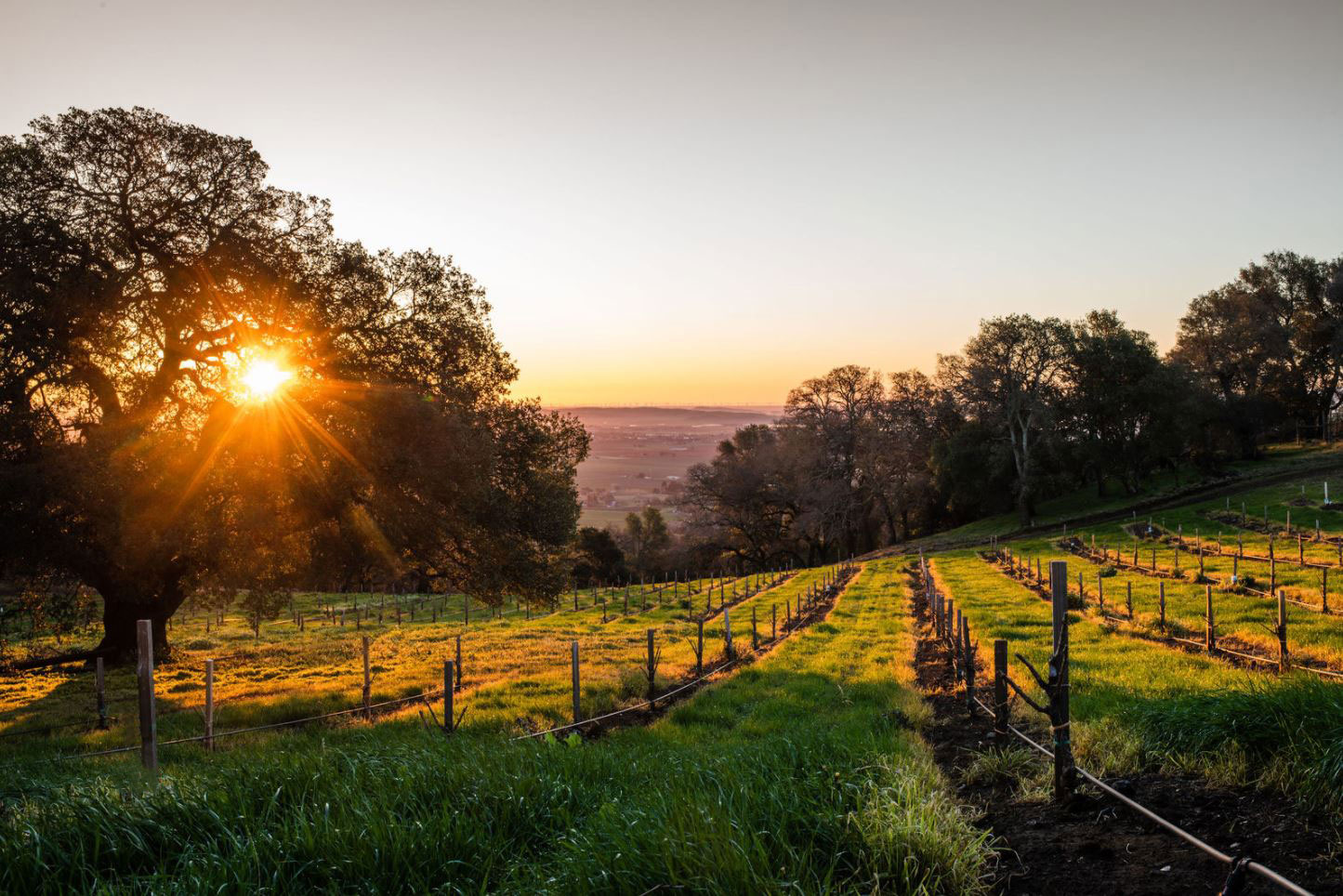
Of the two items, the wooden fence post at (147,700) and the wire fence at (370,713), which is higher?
the wooden fence post at (147,700)

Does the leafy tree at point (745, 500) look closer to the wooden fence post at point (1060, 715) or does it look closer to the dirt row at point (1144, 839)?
the dirt row at point (1144, 839)

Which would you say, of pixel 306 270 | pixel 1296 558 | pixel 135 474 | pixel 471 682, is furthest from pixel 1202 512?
pixel 135 474

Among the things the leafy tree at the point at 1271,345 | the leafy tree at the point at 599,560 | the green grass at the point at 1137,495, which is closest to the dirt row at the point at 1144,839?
the green grass at the point at 1137,495

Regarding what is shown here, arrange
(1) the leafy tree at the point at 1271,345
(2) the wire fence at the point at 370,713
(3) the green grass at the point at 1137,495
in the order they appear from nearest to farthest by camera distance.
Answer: (2) the wire fence at the point at 370,713
(3) the green grass at the point at 1137,495
(1) the leafy tree at the point at 1271,345

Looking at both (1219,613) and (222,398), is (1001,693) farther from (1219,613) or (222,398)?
→ (222,398)

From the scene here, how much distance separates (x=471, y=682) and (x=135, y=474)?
913 cm

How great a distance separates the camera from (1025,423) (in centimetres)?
6612

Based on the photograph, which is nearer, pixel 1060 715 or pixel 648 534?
pixel 1060 715

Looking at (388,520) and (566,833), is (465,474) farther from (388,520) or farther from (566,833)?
(566,833)

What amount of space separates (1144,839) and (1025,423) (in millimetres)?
66527

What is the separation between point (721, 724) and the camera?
13.1m

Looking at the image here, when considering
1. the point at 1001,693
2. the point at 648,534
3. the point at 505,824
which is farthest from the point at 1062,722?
the point at 648,534

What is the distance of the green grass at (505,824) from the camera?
15.1 ft

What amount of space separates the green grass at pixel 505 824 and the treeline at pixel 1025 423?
62.4 meters
